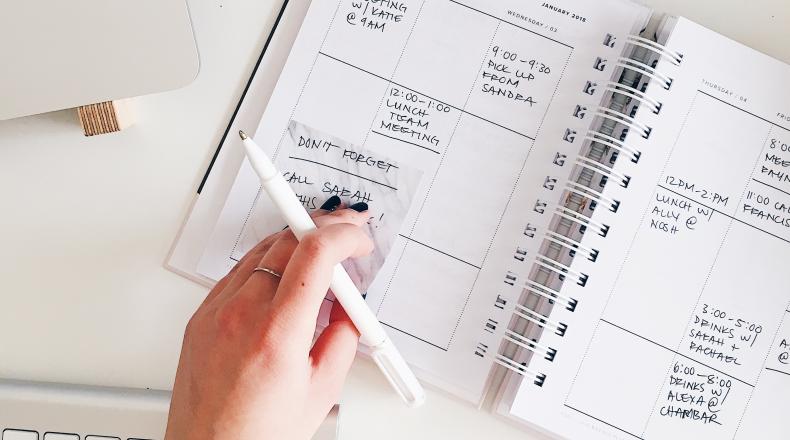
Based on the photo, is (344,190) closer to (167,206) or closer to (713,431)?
(167,206)

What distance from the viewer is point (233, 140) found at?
69 centimetres

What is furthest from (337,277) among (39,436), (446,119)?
(39,436)

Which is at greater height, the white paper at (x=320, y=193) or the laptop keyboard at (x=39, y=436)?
the white paper at (x=320, y=193)

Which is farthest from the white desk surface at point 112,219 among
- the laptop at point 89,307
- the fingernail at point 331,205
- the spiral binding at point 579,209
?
the spiral binding at point 579,209

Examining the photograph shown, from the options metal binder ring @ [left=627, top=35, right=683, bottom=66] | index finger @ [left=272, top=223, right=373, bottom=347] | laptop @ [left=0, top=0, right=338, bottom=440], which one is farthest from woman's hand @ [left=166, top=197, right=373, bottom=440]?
metal binder ring @ [left=627, top=35, right=683, bottom=66]

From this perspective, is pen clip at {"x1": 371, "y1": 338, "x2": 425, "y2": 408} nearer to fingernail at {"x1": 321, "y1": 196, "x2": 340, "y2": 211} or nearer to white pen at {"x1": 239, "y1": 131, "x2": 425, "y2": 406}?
white pen at {"x1": 239, "y1": 131, "x2": 425, "y2": 406}

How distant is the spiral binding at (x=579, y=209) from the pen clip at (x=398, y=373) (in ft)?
0.24

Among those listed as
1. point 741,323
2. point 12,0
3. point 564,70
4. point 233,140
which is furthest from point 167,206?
point 741,323

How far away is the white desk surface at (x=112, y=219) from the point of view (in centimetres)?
69

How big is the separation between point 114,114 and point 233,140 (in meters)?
0.10

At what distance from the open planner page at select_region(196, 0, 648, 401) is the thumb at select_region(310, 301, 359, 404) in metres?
0.06

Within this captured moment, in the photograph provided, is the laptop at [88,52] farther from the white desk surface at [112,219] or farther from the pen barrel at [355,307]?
the pen barrel at [355,307]

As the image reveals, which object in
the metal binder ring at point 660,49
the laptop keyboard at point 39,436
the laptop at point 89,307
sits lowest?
the laptop keyboard at point 39,436

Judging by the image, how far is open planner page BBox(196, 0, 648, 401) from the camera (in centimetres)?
67
